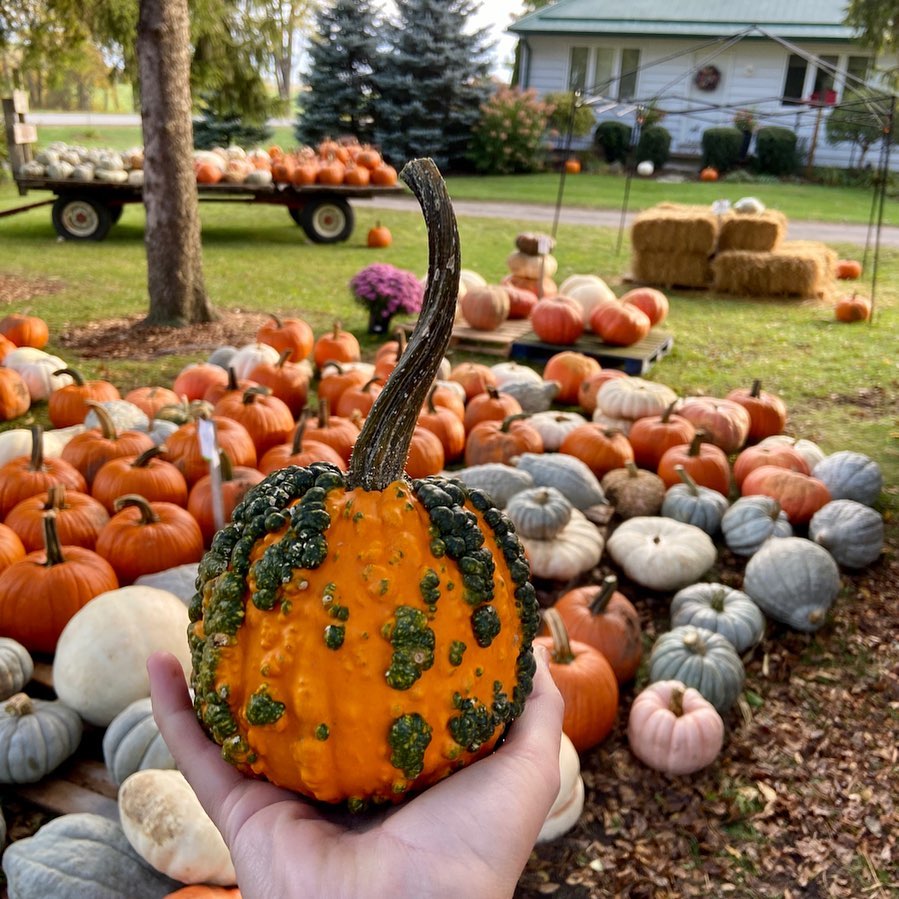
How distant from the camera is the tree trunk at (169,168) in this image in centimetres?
747

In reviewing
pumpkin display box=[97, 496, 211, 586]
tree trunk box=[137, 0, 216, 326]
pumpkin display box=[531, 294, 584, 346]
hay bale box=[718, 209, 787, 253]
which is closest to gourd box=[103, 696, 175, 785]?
pumpkin display box=[97, 496, 211, 586]

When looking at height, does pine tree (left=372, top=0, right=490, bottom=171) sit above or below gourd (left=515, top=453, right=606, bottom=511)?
above

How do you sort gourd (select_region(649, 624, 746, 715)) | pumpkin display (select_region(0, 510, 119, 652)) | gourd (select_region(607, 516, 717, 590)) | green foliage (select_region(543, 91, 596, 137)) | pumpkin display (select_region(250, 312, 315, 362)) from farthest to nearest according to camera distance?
green foliage (select_region(543, 91, 596, 137))
pumpkin display (select_region(250, 312, 315, 362))
gourd (select_region(607, 516, 717, 590))
gourd (select_region(649, 624, 746, 715))
pumpkin display (select_region(0, 510, 119, 652))

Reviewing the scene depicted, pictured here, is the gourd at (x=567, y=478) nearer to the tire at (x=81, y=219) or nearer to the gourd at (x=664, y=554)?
the gourd at (x=664, y=554)

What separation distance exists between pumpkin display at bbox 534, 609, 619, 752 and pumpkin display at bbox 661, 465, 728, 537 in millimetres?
1543

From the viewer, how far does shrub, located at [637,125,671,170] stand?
92.5ft

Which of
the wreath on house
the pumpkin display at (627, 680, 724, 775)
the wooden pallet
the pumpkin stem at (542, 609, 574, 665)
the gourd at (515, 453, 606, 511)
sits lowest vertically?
the pumpkin display at (627, 680, 724, 775)

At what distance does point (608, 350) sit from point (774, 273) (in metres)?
5.28

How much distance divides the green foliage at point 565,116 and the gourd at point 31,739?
2625 cm

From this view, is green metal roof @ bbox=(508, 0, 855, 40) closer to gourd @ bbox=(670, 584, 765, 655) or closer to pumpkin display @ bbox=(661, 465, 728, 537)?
pumpkin display @ bbox=(661, 465, 728, 537)

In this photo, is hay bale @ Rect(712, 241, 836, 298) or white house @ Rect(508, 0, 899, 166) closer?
hay bale @ Rect(712, 241, 836, 298)

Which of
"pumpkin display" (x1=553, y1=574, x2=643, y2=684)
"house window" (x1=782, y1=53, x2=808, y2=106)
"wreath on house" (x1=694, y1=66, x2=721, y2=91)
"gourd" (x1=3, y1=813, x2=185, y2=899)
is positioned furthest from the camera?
"wreath on house" (x1=694, y1=66, x2=721, y2=91)

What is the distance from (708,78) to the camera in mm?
30016

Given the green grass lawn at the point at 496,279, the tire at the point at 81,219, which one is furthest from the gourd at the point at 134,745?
the tire at the point at 81,219
